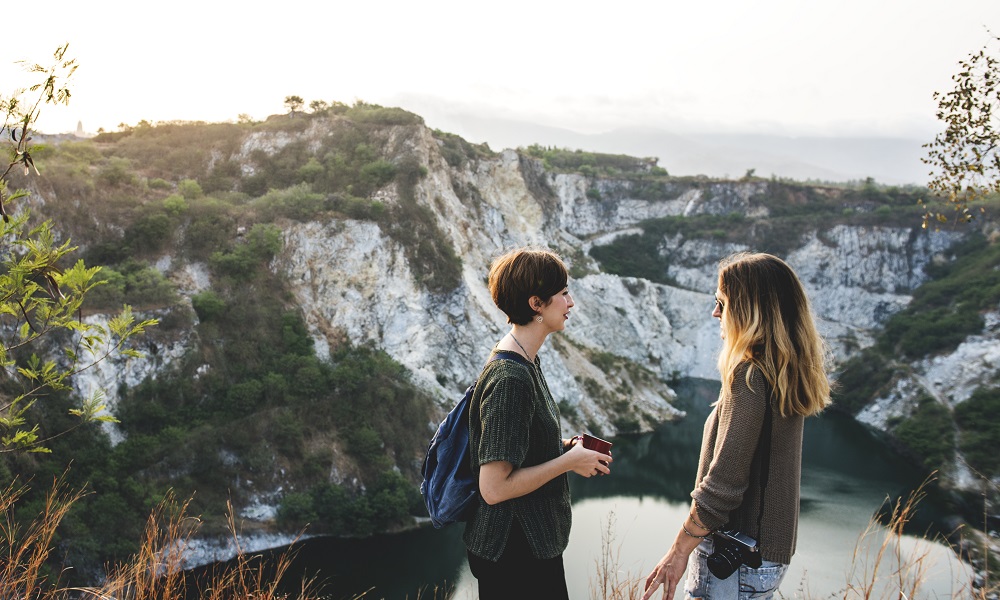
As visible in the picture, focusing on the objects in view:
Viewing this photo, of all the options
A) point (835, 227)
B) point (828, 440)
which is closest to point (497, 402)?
point (828, 440)

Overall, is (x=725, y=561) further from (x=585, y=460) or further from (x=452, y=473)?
(x=452, y=473)

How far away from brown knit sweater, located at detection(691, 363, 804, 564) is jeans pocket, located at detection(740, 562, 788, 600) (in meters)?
0.04

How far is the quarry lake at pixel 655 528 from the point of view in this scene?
15196mm

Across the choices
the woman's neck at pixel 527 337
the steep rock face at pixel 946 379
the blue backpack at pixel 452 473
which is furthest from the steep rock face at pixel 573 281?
the woman's neck at pixel 527 337

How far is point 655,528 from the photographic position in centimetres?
2008

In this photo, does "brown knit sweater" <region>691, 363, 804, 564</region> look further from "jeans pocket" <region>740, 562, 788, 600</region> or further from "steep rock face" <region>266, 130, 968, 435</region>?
"steep rock face" <region>266, 130, 968, 435</region>

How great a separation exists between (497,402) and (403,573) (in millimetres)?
16981

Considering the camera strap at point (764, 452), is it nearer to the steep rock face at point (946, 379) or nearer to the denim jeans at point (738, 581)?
the denim jeans at point (738, 581)

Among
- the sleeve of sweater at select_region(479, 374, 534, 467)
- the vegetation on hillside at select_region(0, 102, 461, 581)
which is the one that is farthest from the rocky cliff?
the sleeve of sweater at select_region(479, 374, 534, 467)

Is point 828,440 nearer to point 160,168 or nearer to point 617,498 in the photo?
point 617,498

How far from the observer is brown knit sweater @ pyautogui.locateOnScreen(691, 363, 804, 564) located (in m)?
2.23

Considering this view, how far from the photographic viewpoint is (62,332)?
18719 millimetres

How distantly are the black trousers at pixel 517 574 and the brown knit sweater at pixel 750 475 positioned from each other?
22.6 inches

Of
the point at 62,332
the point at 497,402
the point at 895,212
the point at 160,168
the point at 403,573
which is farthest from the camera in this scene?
the point at 895,212
